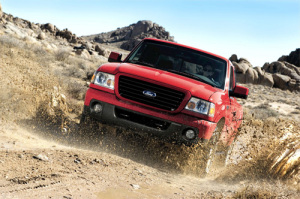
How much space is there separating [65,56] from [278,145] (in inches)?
646

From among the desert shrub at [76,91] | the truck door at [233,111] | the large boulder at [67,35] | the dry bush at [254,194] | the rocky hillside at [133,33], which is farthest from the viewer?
the rocky hillside at [133,33]

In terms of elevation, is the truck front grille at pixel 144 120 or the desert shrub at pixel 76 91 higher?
the truck front grille at pixel 144 120

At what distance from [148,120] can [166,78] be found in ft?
2.22

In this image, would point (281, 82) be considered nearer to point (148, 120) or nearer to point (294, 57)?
point (294, 57)

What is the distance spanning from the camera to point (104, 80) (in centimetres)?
535

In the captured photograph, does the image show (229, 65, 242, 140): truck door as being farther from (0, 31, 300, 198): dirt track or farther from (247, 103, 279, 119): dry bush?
(247, 103, 279, 119): dry bush

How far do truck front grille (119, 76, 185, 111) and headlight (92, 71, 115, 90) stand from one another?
0.48 ft

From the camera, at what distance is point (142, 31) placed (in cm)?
13038

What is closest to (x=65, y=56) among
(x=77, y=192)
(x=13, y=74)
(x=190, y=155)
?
(x=13, y=74)

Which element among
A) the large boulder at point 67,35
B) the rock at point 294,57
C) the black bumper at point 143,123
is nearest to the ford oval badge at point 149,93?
the black bumper at point 143,123

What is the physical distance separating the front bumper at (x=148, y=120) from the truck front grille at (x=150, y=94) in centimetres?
11

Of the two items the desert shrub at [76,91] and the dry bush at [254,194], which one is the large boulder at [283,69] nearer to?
the desert shrub at [76,91]

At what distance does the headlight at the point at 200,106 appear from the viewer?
5016 millimetres

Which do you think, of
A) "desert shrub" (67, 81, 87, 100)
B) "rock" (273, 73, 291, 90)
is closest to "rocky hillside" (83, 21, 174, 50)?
"rock" (273, 73, 291, 90)
